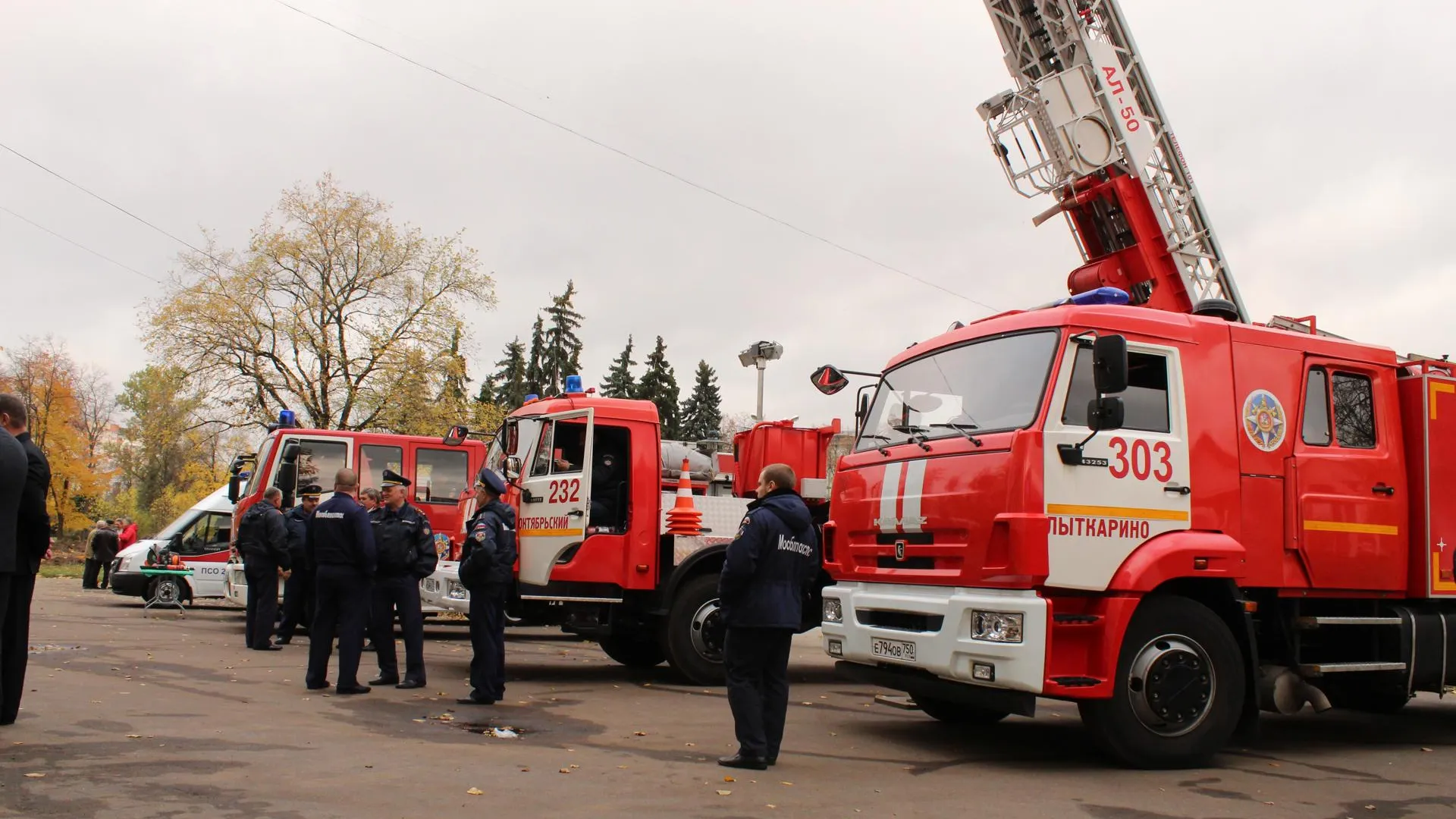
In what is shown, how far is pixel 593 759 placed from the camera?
268 inches

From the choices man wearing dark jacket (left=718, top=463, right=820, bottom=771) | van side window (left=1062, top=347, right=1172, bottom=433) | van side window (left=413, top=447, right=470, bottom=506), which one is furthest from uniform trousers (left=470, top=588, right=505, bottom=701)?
van side window (left=413, top=447, right=470, bottom=506)

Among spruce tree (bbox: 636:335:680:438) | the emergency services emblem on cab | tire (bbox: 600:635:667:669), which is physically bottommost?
tire (bbox: 600:635:667:669)

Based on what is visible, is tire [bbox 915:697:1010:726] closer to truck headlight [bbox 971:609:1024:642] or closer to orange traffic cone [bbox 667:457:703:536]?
truck headlight [bbox 971:609:1024:642]

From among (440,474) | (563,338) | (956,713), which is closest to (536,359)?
(563,338)

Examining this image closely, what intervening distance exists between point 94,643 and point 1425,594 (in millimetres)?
12916

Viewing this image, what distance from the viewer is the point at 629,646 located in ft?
40.3

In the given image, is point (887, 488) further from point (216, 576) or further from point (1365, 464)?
point (216, 576)

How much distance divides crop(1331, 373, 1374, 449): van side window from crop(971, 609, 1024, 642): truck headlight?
10.1 feet

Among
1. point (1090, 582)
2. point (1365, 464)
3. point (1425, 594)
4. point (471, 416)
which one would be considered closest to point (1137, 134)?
point (1365, 464)

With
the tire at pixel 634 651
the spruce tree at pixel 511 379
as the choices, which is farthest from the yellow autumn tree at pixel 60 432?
the tire at pixel 634 651

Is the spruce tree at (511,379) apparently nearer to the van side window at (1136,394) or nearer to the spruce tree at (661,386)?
the spruce tree at (661,386)

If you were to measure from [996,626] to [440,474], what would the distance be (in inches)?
451

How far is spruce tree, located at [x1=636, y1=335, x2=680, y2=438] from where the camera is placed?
63.3m

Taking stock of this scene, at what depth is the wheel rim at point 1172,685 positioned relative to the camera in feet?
22.6
